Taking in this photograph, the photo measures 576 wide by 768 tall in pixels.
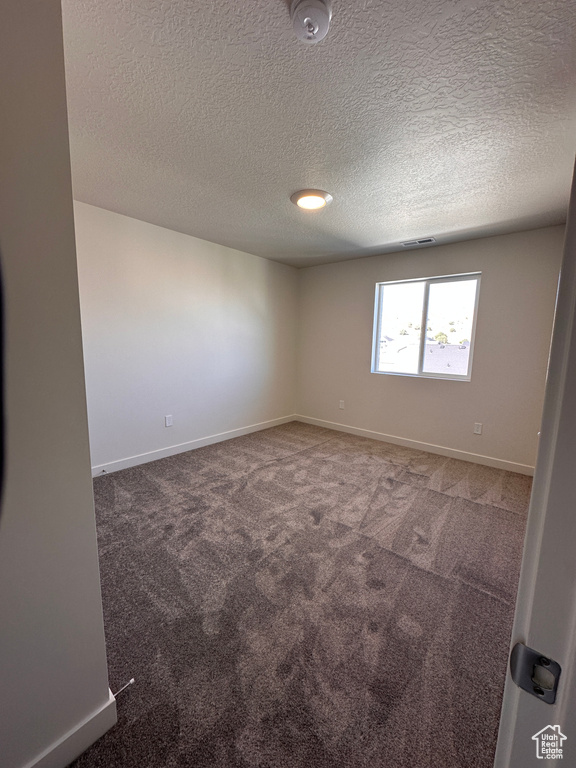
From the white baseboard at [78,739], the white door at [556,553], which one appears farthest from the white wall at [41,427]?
the white door at [556,553]

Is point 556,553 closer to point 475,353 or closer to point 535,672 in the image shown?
point 535,672

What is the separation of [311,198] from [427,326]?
2272mm

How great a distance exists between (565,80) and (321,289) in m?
3.50

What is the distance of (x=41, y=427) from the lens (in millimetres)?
872

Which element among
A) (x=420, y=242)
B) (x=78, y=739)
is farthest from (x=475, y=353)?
(x=78, y=739)

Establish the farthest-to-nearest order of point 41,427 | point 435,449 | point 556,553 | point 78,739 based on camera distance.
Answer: point 435,449
point 78,739
point 41,427
point 556,553

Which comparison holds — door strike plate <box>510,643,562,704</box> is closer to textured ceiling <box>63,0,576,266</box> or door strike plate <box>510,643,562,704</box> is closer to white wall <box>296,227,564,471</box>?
textured ceiling <box>63,0,576,266</box>

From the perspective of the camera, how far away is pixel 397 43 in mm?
1190

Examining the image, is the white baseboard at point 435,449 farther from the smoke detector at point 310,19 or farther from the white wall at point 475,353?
the smoke detector at point 310,19

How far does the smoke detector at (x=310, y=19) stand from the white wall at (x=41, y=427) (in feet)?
2.47

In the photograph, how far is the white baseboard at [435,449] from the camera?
334 centimetres

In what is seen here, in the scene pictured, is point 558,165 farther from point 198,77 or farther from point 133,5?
point 133,5

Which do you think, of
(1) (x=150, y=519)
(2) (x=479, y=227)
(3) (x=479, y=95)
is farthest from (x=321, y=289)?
(1) (x=150, y=519)

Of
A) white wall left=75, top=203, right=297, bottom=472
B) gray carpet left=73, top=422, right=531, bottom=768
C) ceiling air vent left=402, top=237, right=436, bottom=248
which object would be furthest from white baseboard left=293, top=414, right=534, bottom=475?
ceiling air vent left=402, top=237, right=436, bottom=248
